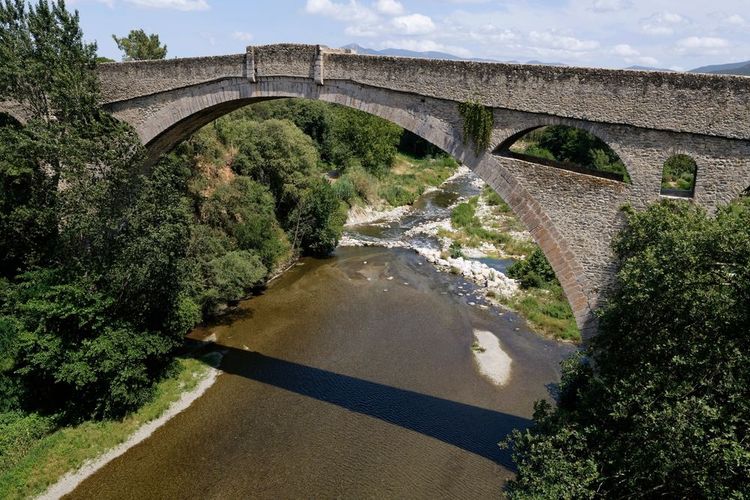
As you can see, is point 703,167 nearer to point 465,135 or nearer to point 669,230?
point 669,230

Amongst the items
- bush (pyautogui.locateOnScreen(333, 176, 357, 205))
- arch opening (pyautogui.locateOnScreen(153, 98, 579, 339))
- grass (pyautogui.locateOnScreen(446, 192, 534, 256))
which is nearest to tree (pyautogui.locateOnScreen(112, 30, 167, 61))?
arch opening (pyautogui.locateOnScreen(153, 98, 579, 339))

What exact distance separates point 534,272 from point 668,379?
18.6m

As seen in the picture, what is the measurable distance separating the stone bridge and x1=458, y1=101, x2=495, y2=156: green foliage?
14 cm

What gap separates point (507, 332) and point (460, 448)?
7939mm

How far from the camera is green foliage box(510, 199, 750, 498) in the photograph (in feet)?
25.3

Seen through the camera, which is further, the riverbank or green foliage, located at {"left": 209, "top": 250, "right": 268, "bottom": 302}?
the riverbank

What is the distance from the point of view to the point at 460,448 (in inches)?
607

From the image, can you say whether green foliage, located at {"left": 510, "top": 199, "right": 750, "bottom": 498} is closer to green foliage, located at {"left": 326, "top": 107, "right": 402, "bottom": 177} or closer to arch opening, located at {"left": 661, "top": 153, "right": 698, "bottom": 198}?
arch opening, located at {"left": 661, "top": 153, "right": 698, "bottom": 198}

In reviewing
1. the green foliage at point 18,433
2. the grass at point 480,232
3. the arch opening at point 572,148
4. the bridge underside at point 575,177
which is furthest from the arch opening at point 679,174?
the green foliage at point 18,433

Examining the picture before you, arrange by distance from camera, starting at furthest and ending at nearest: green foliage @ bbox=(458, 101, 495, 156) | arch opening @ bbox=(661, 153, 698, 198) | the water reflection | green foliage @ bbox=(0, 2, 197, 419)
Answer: arch opening @ bbox=(661, 153, 698, 198)
the water reflection
green foliage @ bbox=(0, 2, 197, 419)
green foliage @ bbox=(458, 101, 495, 156)

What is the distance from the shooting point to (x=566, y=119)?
1189cm

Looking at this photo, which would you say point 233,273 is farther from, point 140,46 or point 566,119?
point 140,46

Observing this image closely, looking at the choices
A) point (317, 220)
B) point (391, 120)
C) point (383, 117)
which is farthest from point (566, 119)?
point (317, 220)

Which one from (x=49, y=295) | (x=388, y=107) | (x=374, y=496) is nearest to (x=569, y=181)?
(x=388, y=107)
